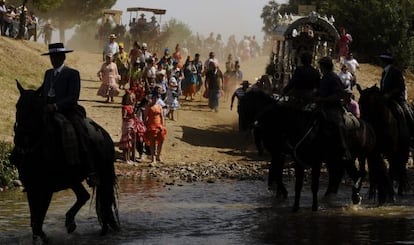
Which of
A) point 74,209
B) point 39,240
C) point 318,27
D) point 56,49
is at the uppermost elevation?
point 318,27

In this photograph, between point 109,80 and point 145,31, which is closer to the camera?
point 109,80

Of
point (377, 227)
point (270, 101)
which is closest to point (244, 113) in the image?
point (270, 101)

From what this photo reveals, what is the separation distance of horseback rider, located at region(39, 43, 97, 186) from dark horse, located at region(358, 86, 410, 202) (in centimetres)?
587

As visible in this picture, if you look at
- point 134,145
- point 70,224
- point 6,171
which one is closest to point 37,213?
point 70,224

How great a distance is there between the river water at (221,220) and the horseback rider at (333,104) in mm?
1221

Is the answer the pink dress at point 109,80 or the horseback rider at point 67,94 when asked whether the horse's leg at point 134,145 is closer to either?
the pink dress at point 109,80

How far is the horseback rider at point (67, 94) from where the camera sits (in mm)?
12102

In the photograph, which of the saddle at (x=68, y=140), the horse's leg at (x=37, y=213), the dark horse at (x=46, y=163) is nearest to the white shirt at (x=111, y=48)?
the dark horse at (x=46, y=163)

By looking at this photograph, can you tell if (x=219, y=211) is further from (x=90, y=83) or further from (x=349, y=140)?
(x=90, y=83)

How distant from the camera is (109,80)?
3306cm

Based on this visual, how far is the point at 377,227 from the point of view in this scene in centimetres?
1321

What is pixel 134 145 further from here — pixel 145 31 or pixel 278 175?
pixel 145 31

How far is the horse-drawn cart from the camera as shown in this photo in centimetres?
3070

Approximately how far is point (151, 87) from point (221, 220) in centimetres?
1419
